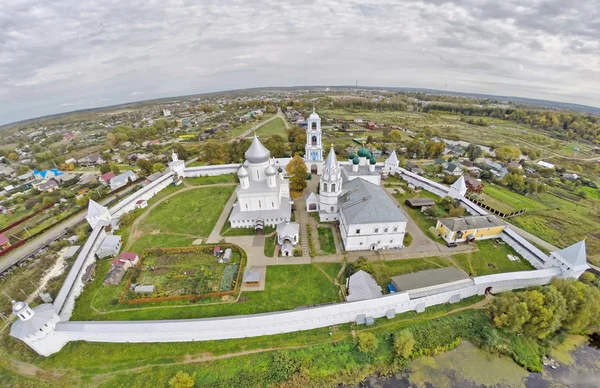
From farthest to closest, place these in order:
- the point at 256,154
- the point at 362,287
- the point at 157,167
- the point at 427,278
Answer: the point at 157,167, the point at 256,154, the point at 427,278, the point at 362,287

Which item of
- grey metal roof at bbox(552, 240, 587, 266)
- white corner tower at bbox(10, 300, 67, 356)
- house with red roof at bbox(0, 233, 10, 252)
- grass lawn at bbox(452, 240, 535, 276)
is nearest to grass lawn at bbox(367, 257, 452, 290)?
grass lawn at bbox(452, 240, 535, 276)

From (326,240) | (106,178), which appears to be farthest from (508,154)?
(106,178)

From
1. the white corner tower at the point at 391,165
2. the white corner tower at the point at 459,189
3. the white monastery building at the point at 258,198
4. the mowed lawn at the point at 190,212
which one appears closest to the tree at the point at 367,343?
the white monastery building at the point at 258,198

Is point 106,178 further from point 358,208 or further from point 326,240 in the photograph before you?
point 358,208

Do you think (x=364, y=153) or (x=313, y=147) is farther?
(x=313, y=147)

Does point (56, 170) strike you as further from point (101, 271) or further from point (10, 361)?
point (10, 361)

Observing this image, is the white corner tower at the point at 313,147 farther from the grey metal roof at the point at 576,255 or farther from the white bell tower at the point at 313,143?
the grey metal roof at the point at 576,255
